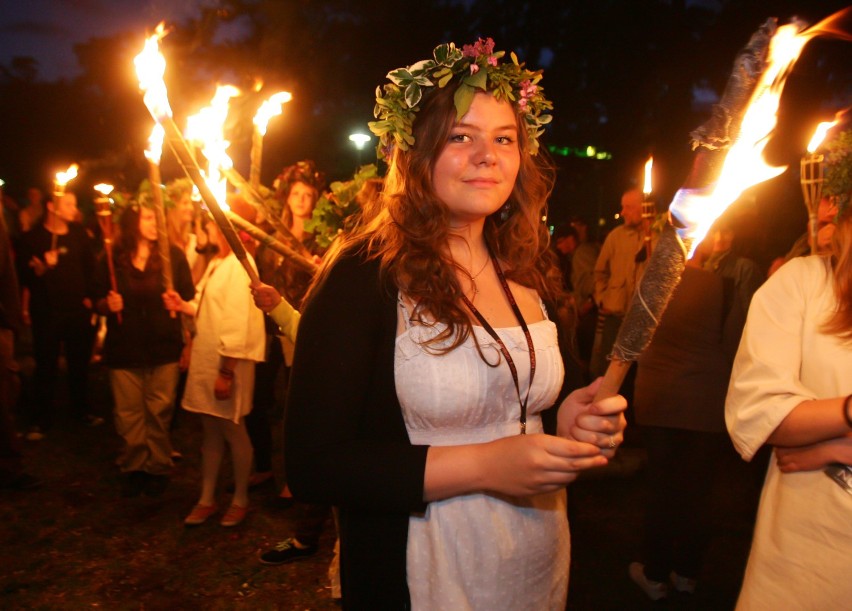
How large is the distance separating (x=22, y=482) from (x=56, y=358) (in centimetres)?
200

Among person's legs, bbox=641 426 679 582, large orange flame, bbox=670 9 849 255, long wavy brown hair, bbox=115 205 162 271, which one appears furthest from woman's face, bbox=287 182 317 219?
large orange flame, bbox=670 9 849 255

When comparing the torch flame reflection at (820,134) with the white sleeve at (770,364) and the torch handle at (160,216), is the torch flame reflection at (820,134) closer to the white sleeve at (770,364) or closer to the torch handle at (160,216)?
the white sleeve at (770,364)

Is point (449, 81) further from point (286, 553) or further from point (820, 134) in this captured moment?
point (286, 553)

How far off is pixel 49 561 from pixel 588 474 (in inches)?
181

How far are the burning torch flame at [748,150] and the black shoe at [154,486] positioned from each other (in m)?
5.80

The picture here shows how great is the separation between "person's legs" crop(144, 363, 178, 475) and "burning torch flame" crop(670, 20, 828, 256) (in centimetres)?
554

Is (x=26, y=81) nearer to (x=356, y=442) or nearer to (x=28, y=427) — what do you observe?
(x=28, y=427)

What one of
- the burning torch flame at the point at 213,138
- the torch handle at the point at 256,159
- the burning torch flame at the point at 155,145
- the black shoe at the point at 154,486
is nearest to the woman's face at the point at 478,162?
the burning torch flame at the point at 213,138

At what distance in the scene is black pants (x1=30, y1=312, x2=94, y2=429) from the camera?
291 inches

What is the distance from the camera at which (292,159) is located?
19672 mm

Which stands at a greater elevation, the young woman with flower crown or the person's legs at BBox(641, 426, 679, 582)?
the young woman with flower crown

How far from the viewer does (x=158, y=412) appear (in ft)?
19.4

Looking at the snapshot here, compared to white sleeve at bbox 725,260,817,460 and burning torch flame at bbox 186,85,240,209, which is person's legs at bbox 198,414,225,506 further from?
white sleeve at bbox 725,260,817,460

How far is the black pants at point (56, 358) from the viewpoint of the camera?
A: 7.39 metres
